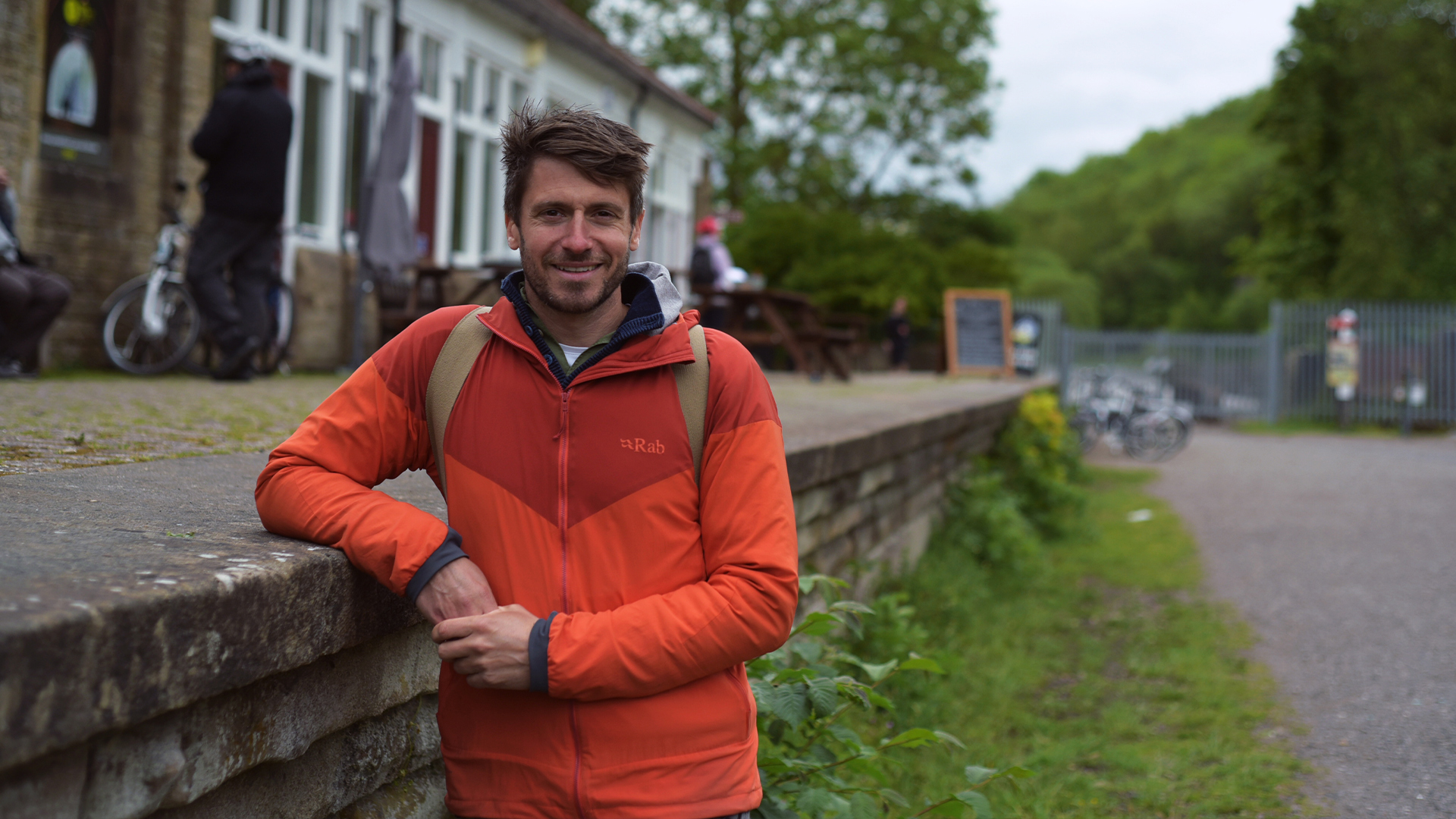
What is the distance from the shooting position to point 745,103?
100.0 feet

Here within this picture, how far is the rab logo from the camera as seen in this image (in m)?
1.92

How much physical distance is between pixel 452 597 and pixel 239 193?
20.2 ft

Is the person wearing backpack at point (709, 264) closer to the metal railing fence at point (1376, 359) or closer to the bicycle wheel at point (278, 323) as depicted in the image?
the bicycle wheel at point (278, 323)

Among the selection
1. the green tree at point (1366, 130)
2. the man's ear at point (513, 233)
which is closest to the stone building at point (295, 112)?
the man's ear at point (513, 233)

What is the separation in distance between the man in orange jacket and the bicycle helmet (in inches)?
233

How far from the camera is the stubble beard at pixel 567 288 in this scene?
2.00m

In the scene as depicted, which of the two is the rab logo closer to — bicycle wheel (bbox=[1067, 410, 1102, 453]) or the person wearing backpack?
the person wearing backpack

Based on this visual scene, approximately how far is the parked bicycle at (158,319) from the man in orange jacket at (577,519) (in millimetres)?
6635

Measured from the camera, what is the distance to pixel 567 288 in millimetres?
2006

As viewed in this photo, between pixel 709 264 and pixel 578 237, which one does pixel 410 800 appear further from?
pixel 709 264

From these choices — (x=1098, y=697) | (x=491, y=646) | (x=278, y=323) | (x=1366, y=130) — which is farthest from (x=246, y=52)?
(x=1366, y=130)

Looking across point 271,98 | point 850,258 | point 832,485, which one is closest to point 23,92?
point 271,98

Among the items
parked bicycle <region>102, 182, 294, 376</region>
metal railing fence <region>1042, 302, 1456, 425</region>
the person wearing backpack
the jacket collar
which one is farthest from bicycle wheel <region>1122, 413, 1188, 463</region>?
the jacket collar

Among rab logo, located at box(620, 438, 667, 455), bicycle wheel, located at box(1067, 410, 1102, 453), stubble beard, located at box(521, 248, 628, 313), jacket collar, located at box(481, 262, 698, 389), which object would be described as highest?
stubble beard, located at box(521, 248, 628, 313)
